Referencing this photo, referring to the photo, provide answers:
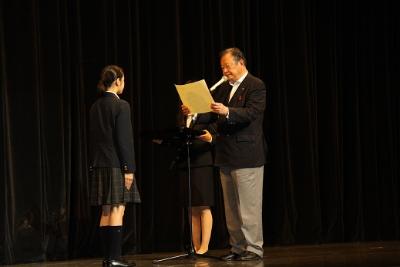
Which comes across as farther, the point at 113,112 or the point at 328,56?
the point at 328,56

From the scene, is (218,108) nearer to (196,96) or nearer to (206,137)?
(196,96)

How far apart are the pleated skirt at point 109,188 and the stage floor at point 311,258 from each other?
0.74 m

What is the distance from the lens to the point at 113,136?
4570 mm

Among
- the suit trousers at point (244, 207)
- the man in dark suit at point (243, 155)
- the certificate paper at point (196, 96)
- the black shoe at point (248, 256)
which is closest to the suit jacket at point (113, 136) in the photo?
the certificate paper at point (196, 96)

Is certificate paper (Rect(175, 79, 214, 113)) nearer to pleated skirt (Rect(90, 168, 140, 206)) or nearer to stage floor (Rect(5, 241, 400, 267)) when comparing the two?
pleated skirt (Rect(90, 168, 140, 206))

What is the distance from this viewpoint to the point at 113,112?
14.9 feet

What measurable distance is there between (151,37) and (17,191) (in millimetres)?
1839

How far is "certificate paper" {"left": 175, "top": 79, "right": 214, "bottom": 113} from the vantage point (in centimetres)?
459

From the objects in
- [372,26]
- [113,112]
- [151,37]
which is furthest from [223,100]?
[372,26]

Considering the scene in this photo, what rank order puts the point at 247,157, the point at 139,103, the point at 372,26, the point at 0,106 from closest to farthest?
the point at 247,157 → the point at 0,106 → the point at 139,103 → the point at 372,26

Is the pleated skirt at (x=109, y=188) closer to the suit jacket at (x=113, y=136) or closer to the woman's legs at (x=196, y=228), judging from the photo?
the suit jacket at (x=113, y=136)

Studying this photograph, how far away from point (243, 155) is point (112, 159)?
973 millimetres

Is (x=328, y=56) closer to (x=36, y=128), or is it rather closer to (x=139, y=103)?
(x=139, y=103)

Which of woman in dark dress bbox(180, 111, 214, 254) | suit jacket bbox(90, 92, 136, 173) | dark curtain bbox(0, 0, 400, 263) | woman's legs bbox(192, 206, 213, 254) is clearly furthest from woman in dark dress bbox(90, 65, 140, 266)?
woman's legs bbox(192, 206, 213, 254)
